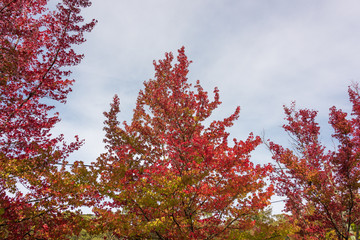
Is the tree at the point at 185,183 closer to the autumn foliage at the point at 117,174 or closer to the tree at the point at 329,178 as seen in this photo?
the autumn foliage at the point at 117,174

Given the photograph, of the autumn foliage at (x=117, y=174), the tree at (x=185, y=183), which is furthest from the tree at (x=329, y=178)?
the tree at (x=185, y=183)

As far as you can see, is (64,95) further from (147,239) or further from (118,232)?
(147,239)

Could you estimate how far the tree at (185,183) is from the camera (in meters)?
6.74

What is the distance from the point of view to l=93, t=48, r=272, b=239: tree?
674 centimetres

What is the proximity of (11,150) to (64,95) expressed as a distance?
2.59 m

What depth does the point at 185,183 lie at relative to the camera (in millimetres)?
7480

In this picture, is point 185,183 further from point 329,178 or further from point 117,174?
point 329,178

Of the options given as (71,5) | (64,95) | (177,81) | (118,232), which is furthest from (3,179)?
(177,81)

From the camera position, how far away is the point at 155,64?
10977 millimetres

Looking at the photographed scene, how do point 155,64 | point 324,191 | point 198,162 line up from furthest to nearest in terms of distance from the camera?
point 155,64 → point 324,191 → point 198,162

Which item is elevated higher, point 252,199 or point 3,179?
point 3,179

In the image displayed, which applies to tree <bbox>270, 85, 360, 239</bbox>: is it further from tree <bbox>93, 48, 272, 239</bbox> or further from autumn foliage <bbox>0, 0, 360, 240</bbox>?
tree <bbox>93, 48, 272, 239</bbox>

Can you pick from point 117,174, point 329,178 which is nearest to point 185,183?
point 117,174

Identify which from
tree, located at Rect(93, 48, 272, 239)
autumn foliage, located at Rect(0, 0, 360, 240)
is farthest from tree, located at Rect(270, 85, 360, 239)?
tree, located at Rect(93, 48, 272, 239)
